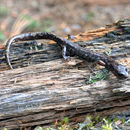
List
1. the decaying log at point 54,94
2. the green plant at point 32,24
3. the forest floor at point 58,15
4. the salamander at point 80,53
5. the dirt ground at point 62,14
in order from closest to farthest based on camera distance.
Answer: the decaying log at point 54,94 → the salamander at point 80,53 → the green plant at point 32,24 → the forest floor at point 58,15 → the dirt ground at point 62,14

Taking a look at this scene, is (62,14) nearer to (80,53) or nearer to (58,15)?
(58,15)

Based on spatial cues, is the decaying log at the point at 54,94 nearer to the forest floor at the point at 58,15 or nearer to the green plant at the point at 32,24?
the forest floor at the point at 58,15

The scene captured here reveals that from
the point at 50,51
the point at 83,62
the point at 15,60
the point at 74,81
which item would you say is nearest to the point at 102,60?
the point at 83,62

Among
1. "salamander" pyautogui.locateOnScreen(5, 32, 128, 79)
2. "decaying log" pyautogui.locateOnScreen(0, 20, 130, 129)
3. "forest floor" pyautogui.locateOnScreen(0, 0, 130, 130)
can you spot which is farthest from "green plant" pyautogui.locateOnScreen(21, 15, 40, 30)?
"decaying log" pyautogui.locateOnScreen(0, 20, 130, 129)

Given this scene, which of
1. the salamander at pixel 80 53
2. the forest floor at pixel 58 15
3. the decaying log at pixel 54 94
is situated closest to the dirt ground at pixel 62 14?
the forest floor at pixel 58 15

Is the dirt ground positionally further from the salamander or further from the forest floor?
the salamander

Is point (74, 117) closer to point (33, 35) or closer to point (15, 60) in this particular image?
point (15, 60)
